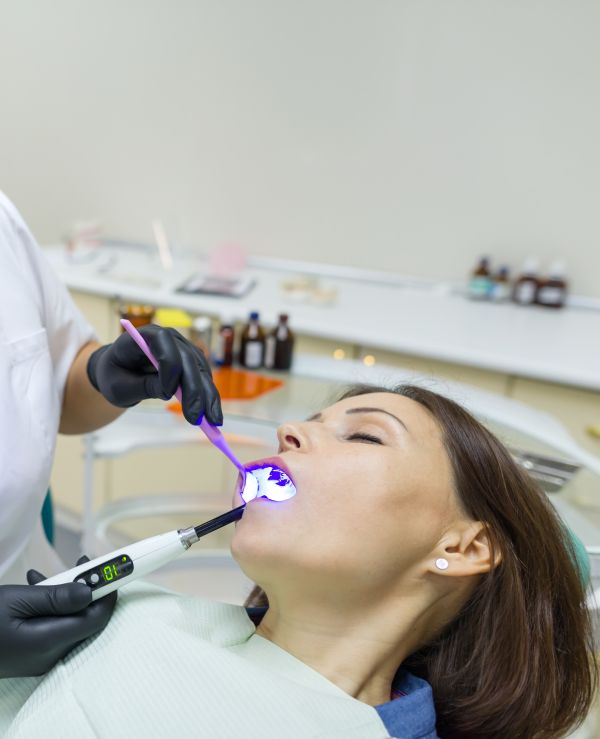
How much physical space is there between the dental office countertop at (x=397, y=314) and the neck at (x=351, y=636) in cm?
110

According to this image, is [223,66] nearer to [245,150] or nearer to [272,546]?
[245,150]

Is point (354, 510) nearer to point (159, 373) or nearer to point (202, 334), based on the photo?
point (159, 373)

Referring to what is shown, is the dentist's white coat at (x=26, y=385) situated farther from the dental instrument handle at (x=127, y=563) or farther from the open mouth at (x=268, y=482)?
the open mouth at (x=268, y=482)

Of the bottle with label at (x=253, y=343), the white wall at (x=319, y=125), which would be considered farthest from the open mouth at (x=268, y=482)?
the white wall at (x=319, y=125)

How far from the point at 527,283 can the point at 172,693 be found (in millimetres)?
2024

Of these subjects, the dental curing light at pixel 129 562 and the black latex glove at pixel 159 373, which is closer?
the dental curing light at pixel 129 562

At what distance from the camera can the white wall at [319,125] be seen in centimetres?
228

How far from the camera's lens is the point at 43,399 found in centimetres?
100

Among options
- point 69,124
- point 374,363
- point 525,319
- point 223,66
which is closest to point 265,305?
point 374,363

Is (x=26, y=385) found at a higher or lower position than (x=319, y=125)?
lower

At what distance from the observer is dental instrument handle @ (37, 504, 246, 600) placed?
77cm

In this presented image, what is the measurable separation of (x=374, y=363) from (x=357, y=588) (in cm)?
119

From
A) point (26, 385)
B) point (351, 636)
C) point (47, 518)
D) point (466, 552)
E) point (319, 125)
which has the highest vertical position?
point (319, 125)

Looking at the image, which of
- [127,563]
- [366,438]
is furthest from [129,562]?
[366,438]
